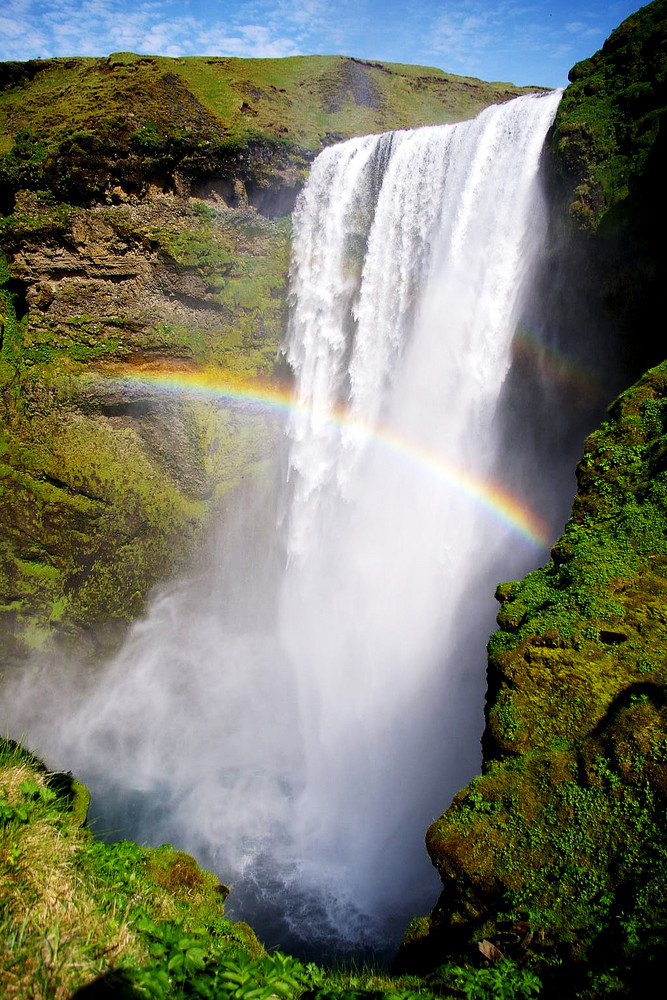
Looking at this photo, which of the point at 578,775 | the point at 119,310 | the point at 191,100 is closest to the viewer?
the point at 578,775

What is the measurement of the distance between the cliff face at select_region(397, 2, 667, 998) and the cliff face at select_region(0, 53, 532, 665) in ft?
44.4

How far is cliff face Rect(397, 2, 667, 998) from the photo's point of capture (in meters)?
3.24

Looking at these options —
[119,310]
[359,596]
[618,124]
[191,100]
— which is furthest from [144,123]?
[359,596]

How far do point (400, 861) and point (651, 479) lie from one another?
7.76 meters

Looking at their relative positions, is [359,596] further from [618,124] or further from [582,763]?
[618,124]

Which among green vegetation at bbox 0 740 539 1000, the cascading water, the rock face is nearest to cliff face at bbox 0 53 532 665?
the cascading water

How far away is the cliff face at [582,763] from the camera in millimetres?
3240

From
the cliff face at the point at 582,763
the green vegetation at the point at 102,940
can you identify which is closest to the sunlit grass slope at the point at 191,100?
the cliff face at the point at 582,763

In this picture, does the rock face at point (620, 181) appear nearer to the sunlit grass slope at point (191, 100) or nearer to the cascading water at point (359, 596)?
the cascading water at point (359, 596)

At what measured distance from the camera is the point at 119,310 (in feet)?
54.3

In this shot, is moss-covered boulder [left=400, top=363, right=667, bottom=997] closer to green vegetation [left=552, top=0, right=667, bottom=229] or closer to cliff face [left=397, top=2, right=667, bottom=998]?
cliff face [left=397, top=2, right=667, bottom=998]

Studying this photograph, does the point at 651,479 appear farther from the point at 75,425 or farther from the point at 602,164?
the point at 75,425

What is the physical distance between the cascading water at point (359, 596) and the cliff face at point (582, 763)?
568 centimetres

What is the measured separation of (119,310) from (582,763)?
16.9m
